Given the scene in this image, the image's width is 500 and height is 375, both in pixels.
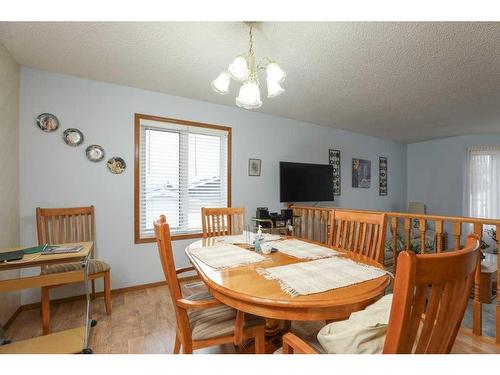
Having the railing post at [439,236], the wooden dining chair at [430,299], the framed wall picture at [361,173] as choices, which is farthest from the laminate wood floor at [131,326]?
the framed wall picture at [361,173]

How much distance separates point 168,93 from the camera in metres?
3.01

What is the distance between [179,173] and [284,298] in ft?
8.51

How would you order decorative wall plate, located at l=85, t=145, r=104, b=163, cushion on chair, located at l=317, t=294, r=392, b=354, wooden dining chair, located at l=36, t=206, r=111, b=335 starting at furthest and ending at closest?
decorative wall plate, located at l=85, t=145, r=104, b=163, wooden dining chair, located at l=36, t=206, r=111, b=335, cushion on chair, located at l=317, t=294, r=392, b=354

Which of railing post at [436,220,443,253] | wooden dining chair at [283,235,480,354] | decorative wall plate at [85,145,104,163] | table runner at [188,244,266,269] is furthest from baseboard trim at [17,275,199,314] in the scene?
wooden dining chair at [283,235,480,354]

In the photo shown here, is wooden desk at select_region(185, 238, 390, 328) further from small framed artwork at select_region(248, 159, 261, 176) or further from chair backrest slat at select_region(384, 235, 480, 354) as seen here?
small framed artwork at select_region(248, 159, 261, 176)

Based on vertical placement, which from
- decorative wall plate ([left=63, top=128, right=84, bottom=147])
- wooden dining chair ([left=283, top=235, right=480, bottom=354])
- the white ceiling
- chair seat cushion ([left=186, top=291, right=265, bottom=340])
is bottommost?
chair seat cushion ([left=186, top=291, right=265, bottom=340])

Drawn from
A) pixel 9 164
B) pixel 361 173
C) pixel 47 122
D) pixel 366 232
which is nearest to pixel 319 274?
pixel 366 232

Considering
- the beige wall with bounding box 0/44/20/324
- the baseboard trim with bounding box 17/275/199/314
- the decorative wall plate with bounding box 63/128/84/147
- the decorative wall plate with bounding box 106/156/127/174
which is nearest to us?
the beige wall with bounding box 0/44/20/324

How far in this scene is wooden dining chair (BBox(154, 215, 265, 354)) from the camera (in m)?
1.11

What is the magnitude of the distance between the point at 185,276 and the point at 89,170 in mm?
1725

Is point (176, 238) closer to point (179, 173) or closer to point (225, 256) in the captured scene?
point (179, 173)

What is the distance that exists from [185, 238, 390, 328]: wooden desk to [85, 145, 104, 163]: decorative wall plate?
2.24 metres

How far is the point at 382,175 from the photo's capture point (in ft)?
18.3

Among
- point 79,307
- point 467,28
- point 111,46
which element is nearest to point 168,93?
point 111,46
